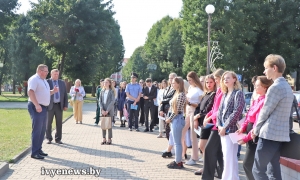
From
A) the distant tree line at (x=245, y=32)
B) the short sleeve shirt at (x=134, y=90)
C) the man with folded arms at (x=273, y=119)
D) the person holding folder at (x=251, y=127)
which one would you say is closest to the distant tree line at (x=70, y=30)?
the distant tree line at (x=245, y=32)

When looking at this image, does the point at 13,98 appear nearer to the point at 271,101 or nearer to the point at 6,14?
the point at 6,14

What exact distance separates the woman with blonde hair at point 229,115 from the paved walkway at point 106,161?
3.84ft

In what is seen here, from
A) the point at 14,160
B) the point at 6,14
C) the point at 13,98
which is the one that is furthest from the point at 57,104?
the point at 13,98

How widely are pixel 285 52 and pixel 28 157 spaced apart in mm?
36696

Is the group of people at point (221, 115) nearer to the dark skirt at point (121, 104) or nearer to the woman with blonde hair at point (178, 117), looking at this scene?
the woman with blonde hair at point (178, 117)

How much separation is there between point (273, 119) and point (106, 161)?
4686mm

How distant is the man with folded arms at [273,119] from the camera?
4516mm

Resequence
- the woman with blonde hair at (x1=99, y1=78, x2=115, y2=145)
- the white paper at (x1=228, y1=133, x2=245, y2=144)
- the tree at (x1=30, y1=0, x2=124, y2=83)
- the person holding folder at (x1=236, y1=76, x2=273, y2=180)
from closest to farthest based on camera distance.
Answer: the person holding folder at (x1=236, y1=76, x2=273, y2=180)
the white paper at (x1=228, y1=133, x2=245, y2=144)
the woman with blonde hair at (x1=99, y1=78, x2=115, y2=145)
the tree at (x1=30, y1=0, x2=124, y2=83)

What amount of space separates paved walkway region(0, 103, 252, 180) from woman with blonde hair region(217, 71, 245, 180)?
1.17 metres

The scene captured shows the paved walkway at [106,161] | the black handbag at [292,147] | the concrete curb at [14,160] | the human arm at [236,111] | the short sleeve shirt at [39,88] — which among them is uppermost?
the short sleeve shirt at [39,88]

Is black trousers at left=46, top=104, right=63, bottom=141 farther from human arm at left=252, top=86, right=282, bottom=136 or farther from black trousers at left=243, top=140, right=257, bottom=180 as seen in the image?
human arm at left=252, top=86, right=282, bottom=136

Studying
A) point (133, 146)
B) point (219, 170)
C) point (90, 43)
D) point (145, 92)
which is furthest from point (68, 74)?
point (219, 170)

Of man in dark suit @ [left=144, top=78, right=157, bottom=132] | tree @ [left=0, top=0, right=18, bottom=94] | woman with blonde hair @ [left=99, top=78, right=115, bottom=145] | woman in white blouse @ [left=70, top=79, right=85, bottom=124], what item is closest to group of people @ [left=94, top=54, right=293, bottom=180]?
woman with blonde hair @ [left=99, top=78, right=115, bottom=145]

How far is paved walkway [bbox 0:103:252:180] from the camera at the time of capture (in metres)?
7.02
